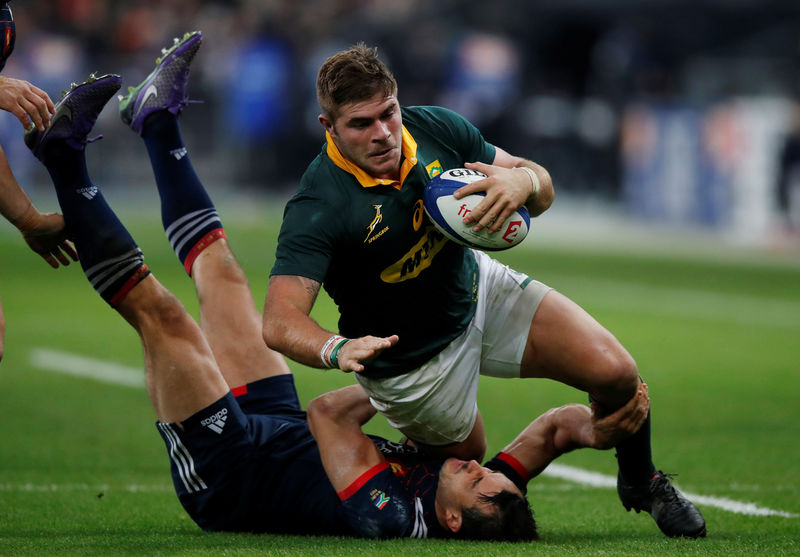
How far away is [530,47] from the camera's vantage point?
29.0 metres

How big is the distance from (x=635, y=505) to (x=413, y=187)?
177cm

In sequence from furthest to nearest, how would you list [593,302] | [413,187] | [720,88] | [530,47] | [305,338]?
[530,47]
[720,88]
[593,302]
[413,187]
[305,338]

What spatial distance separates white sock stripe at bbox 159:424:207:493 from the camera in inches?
228

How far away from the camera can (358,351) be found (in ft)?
15.7

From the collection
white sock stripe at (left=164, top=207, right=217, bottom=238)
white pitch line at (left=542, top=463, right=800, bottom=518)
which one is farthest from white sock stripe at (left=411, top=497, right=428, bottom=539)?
white sock stripe at (left=164, top=207, right=217, bottom=238)

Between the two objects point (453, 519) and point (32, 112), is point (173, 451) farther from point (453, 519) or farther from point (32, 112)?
point (32, 112)

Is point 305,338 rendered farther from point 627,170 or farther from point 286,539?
point 627,170

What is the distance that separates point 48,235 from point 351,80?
5.77 feet

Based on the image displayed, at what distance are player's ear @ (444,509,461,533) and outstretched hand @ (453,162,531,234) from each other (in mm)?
1207

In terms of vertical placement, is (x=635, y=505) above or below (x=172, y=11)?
below

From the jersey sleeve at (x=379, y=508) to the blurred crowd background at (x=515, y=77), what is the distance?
16.4 metres

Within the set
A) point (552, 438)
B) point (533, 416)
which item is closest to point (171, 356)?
point (552, 438)

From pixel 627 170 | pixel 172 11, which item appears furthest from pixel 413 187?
pixel 172 11

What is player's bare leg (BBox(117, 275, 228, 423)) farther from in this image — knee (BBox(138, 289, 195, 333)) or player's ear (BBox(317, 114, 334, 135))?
player's ear (BBox(317, 114, 334, 135))
